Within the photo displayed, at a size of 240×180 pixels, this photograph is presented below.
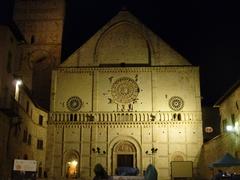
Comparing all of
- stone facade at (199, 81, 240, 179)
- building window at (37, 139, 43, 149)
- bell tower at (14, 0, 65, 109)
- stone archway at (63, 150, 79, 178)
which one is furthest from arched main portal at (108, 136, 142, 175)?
bell tower at (14, 0, 65, 109)

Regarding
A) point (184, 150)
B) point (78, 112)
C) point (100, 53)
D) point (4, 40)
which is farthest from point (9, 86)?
point (184, 150)

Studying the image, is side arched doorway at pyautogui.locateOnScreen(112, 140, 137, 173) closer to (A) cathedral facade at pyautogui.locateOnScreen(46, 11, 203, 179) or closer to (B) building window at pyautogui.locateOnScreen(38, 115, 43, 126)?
(A) cathedral facade at pyautogui.locateOnScreen(46, 11, 203, 179)

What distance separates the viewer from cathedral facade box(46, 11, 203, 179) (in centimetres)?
3719

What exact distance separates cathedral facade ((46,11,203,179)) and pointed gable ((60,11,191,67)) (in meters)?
0.11

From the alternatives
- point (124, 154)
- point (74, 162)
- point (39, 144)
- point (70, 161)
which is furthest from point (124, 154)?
point (39, 144)

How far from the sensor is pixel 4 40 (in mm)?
25250

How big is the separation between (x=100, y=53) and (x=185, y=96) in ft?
33.4

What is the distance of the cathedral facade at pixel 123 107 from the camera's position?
3719 centimetres

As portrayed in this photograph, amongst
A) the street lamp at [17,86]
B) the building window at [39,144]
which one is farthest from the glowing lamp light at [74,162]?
the street lamp at [17,86]

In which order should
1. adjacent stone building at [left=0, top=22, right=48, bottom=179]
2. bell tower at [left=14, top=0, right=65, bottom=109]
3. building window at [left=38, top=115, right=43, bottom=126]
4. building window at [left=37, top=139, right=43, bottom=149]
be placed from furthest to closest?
bell tower at [left=14, top=0, right=65, bottom=109] → building window at [left=38, top=115, right=43, bottom=126] → building window at [left=37, top=139, right=43, bottom=149] → adjacent stone building at [left=0, top=22, right=48, bottom=179]

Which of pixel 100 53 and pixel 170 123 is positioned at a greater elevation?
pixel 100 53

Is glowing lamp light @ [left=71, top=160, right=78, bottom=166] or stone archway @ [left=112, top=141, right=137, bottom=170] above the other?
stone archway @ [left=112, top=141, right=137, bottom=170]

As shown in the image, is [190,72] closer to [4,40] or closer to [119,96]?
[119,96]

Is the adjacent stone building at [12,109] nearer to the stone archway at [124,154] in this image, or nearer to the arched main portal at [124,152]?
the arched main portal at [124,152]
